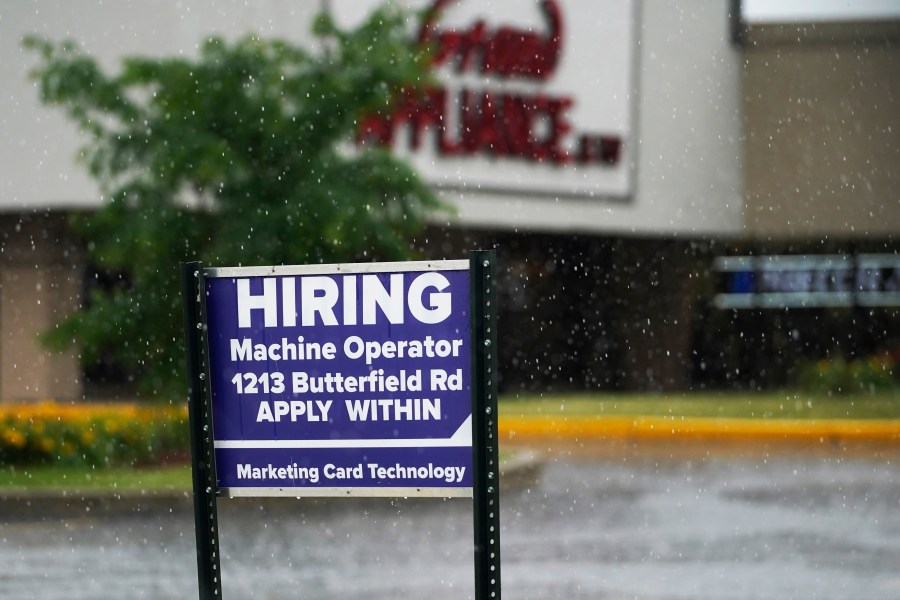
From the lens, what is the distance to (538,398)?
24.6 metres

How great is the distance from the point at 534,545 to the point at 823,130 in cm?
2088

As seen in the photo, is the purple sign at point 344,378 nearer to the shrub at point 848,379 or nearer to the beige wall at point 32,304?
the beige wall at point 32,304

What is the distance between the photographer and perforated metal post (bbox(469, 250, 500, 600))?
444 cm

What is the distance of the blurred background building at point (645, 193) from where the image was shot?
2316 cm

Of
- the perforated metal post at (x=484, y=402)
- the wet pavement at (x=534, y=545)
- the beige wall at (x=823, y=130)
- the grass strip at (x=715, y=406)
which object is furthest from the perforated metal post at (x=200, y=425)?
the beige wall at (x=823, y=130)

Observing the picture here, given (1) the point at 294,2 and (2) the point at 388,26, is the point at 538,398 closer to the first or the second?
(1) the point at 294,2

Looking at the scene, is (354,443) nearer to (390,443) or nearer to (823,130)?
(390,443)

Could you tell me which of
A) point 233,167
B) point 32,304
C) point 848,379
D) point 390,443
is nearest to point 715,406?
point 848,379

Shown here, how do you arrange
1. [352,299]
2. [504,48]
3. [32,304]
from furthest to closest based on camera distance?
[504,48] < [32,304] < [352,299]

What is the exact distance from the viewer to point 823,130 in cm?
2825

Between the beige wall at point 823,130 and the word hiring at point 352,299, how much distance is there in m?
24.6

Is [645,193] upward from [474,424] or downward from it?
upward

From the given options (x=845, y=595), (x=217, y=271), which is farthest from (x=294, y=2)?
(x=217, y=271)

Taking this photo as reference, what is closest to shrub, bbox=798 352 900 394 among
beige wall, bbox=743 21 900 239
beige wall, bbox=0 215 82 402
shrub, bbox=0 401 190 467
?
beige wall, bbox=743 21 900 239
